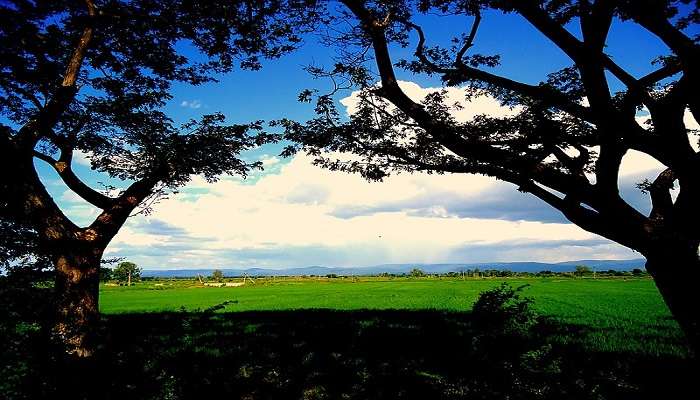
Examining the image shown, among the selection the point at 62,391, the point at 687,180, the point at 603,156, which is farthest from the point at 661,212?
the point at 62,391

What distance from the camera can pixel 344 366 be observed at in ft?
29.3

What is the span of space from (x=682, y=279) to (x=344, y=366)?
6.67 metres

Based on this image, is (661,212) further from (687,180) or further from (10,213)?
(10,213)

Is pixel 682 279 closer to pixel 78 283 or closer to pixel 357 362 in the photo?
pixel 357 362

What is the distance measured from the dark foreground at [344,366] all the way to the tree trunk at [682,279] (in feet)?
4.73

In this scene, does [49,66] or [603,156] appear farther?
[49,66]

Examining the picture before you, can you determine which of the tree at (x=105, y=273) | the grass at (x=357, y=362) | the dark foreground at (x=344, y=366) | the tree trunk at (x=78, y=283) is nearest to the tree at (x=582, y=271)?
the grass at (x=357, y=362)

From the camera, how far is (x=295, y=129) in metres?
10.2

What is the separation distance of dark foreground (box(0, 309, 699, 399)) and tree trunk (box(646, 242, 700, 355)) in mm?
1441

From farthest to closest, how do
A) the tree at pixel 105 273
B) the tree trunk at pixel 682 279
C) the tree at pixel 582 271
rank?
the tree at pixel 582 271 < the tree at pixel 105 273 < the tree trunk at pixel 682 279

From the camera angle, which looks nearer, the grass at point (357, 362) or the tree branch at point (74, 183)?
the grass at point (357, 362)

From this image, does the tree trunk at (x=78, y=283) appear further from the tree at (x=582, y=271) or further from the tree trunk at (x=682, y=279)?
the tree at (x=582, y=271)

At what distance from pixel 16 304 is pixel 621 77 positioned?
12063 millimetres

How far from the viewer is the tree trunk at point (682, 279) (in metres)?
5.98
